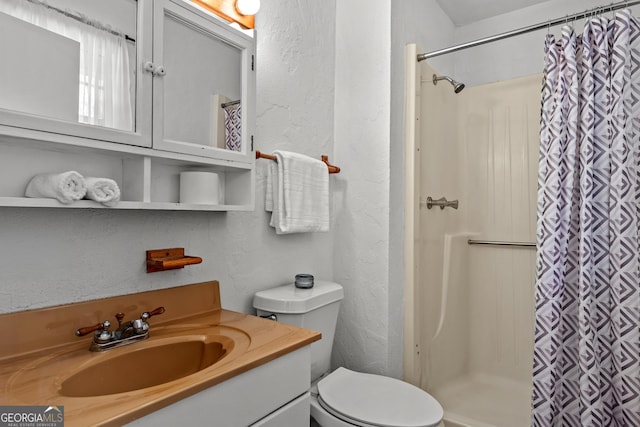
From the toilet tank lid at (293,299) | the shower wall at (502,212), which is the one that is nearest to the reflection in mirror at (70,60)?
the toilet tank lid at (293,299)

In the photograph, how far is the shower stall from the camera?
1908 mm

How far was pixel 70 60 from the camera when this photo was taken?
92cm

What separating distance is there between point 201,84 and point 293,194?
21.9 inches

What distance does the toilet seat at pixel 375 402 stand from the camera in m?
1.27

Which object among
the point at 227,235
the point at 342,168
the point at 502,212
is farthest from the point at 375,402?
the point at 502,212

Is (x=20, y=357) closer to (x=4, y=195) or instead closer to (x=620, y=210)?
(x=4, y=195)

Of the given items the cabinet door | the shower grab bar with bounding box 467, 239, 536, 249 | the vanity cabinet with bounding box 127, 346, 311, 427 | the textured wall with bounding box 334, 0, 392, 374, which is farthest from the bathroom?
the shower grab bar with bounding box 467, 239, 536, 249

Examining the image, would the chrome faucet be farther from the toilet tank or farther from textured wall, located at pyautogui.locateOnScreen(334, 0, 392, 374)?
textured wall, located at pyautogui.locateOnScreen(334, 0, 392, 374)

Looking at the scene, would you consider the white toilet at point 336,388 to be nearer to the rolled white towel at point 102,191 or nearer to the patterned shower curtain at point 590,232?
the patterned shower curtain at point 590,232

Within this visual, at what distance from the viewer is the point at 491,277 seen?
2.50 metres

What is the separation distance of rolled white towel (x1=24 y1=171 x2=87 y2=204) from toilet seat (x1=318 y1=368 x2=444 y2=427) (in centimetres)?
105

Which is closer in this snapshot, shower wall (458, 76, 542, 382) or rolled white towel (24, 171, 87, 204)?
rolled white towel (24, 171, 87, 204)

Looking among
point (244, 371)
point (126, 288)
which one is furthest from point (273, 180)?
point (244, 371)

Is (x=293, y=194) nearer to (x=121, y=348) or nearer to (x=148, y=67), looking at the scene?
(x=148, y=67)
